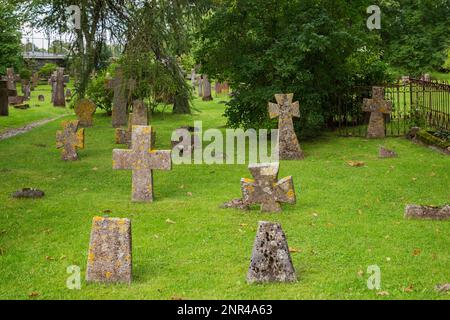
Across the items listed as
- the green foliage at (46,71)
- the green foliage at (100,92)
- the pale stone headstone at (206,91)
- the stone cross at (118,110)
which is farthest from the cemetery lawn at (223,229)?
the green foliage at (46,71)

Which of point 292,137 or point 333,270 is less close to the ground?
point 292,137

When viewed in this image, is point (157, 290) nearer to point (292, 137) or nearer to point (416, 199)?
point (416, 199)

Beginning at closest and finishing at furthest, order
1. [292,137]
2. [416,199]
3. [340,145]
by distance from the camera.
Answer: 1. [416,199]
2. [292,137]
3. [340,145]

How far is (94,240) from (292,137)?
10362 millimetres

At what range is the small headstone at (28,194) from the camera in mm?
13336

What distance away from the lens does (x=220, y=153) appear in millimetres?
18531

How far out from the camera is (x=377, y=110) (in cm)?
2095

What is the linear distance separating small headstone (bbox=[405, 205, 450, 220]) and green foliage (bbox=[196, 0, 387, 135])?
9.17 m

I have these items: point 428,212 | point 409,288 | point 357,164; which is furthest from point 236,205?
point 357,164

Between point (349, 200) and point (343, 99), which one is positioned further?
point (343, 99)

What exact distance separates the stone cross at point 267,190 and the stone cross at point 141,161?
1.84m
